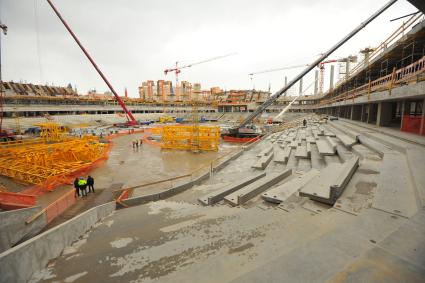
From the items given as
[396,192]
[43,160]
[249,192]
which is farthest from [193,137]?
[396,192]

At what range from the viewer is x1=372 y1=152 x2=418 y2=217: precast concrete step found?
3002 millimetres

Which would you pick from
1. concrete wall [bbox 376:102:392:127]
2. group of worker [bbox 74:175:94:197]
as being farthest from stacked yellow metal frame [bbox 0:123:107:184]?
concrete wall [bbox 376:102:392:127]

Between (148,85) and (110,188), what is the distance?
413ft

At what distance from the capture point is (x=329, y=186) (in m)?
4.18

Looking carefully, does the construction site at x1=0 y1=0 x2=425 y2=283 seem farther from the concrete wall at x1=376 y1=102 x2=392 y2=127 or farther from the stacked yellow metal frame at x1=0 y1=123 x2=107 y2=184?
the concrete wall at x1=376 y1=102 x2=392 y2=127

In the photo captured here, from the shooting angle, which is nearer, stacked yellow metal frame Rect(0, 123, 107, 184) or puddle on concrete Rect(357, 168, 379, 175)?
puddle on concrete Rect(357, 168, 379, 175)

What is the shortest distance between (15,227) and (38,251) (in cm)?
330

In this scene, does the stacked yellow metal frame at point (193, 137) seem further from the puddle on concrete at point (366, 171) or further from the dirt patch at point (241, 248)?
the dirt patch at point (241, 248)

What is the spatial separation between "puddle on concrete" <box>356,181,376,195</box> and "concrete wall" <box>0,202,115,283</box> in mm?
6553

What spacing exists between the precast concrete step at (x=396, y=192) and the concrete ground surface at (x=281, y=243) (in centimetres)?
1

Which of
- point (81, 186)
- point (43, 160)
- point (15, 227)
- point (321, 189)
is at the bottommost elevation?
point (15, 227)

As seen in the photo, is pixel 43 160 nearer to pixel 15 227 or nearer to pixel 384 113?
pixel 15 227

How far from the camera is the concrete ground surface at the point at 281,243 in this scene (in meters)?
1.95

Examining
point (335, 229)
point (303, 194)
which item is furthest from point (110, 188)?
point (335, 229)
